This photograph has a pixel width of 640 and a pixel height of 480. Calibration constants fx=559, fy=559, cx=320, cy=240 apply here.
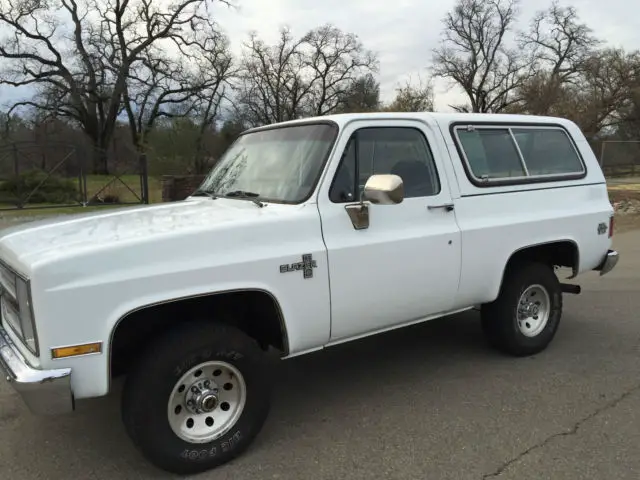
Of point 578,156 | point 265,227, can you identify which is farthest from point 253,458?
point 578,156

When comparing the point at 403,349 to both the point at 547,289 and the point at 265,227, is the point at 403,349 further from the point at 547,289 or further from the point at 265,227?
the point at 265,227

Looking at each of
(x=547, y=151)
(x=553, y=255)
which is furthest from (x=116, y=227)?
(x=553, y=255)

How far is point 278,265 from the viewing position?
3.20 metres

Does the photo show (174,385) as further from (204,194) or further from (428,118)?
(428,118)

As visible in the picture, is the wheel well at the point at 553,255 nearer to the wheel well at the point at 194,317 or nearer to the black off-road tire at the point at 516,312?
the black off-road tire at the point at 516,312

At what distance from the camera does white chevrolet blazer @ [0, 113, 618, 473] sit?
2.74 metres

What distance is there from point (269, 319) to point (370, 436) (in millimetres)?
971

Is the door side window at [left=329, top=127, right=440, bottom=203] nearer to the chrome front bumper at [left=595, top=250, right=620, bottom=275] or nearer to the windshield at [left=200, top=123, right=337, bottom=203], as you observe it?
the windshield at [left=200, top=123, right=337, bottom=203]

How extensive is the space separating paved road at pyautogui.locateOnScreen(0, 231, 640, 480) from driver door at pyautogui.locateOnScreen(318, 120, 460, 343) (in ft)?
2.08

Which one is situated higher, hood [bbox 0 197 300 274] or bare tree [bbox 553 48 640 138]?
bare tree [bbox 553 48 640 138]

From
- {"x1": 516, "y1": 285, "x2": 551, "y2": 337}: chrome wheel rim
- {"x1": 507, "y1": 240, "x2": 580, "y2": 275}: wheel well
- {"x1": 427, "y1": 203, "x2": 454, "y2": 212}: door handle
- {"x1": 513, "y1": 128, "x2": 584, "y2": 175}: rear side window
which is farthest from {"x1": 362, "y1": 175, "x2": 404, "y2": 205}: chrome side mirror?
{"x1": 516, "y1": 285, "x2": 551, "y2": 337}: chrome wheel rim

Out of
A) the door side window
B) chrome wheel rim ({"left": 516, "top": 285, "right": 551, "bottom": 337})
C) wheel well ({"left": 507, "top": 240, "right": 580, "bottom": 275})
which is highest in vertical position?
the door side window

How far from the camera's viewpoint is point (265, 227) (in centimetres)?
321

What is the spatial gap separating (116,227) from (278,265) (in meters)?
0.96
